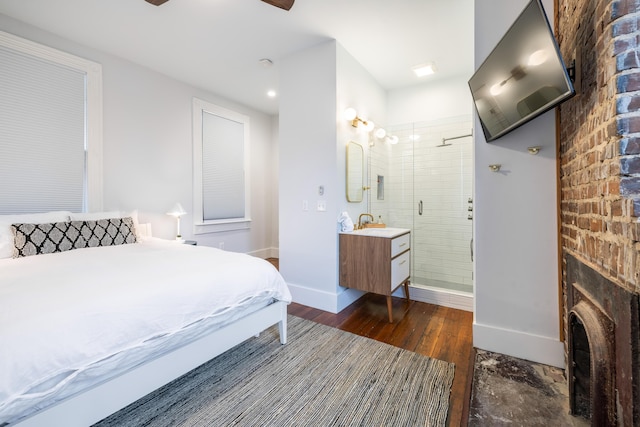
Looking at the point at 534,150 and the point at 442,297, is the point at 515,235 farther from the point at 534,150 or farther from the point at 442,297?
the point at 442,297

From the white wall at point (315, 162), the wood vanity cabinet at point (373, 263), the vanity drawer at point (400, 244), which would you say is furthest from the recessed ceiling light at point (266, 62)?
the vanity drawer at point (400, 244)

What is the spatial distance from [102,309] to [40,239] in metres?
1.64

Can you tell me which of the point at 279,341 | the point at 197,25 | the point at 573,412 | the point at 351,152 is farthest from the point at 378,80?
the point at 573,412

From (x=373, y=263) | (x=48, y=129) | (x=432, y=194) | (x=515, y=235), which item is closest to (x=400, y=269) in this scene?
(x=373, y=263)

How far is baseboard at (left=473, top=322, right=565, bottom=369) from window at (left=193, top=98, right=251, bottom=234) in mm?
3682

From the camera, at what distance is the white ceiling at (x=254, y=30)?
7.59 feet

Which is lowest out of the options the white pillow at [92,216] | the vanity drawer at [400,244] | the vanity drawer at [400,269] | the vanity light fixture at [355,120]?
the vanity drawer at [400,269]

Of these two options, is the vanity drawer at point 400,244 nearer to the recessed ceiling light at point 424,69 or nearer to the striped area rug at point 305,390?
the striped area rug at point 305,390

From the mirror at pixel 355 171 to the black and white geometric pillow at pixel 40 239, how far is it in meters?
2.62

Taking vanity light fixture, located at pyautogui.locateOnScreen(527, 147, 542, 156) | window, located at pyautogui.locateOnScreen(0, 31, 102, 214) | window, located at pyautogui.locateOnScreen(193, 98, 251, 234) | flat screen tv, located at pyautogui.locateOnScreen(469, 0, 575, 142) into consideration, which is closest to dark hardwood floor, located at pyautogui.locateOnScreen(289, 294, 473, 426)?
vanity light fixture, located at pyautogui.locateOnScreen(527, 147, 542, 156)

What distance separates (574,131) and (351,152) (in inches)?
74.1

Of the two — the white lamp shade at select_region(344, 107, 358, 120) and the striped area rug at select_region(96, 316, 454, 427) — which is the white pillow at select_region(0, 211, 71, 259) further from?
the white lamp shade at select_region(344, 107, 358, 120)

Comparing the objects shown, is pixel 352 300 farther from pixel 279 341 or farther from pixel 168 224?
pixel 168 224

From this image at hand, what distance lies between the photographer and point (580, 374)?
1.29 meters
